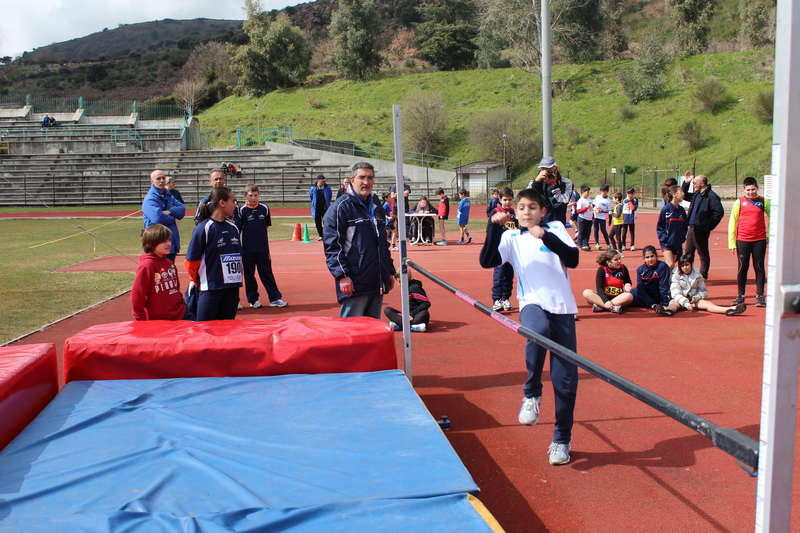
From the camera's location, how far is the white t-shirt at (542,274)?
4.29 metres

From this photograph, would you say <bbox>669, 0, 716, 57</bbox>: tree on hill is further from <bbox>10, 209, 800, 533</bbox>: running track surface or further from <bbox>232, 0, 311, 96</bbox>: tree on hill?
<bbox>10, 209, 800, 533</bbox>: running track surface

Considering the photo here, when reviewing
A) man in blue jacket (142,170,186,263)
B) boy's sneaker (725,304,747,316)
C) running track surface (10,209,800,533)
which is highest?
man in blue jacket (142,170,186,263)

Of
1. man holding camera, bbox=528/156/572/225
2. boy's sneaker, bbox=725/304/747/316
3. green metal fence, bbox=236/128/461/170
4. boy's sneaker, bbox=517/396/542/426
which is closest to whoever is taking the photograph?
boy's sneaker, bbox=517/396/542/426

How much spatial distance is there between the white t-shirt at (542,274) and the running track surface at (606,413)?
1047 millimetres

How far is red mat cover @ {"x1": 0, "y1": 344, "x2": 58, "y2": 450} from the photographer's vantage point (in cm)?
372

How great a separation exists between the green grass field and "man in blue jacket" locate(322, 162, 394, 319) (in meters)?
4.28

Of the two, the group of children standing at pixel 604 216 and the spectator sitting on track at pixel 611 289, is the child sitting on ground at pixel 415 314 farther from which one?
the group of children standing at pixel 604 216

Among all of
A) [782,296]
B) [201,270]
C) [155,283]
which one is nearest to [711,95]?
[201,270]

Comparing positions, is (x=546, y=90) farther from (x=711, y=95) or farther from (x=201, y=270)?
(x=711, y=95)

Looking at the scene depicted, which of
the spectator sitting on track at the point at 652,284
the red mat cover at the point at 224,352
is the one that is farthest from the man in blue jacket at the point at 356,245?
the spectator sitting on track at the point at 652,284

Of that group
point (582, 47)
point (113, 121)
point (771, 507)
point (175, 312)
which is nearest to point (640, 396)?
point (771, 507)

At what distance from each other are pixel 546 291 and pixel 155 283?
3519mm

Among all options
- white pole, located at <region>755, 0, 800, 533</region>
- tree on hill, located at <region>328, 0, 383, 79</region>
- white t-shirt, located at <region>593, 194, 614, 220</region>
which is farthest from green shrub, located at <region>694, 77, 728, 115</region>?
white pole, located at <region>755, 0, 800, 533</region>

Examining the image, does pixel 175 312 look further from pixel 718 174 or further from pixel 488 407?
pixel 718 174
